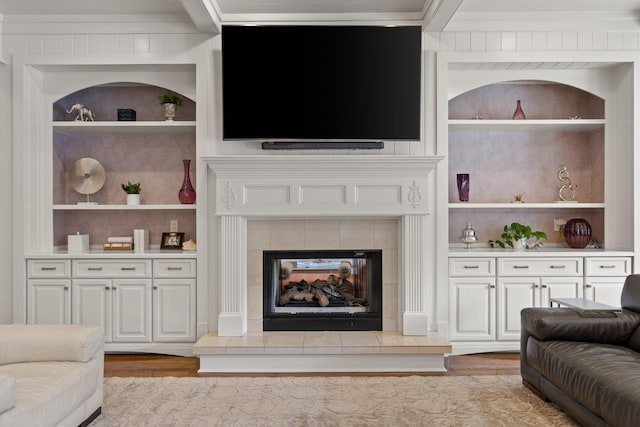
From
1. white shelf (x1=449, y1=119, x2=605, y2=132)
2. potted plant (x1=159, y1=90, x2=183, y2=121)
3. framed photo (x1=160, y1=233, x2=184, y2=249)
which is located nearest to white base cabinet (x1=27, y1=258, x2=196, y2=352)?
framed photo (x1=160, y1=233, x2=184, y2=249)

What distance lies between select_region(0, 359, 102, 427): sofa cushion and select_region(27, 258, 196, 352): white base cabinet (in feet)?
4.78

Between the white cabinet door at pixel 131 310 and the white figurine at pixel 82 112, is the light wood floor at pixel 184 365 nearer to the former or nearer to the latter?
the white cabinet door at pixel 131 310

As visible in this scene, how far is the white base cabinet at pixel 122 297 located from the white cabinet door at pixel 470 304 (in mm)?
2170

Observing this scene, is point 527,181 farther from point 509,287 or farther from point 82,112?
point 82,112

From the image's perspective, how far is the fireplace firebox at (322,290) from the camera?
4.53m

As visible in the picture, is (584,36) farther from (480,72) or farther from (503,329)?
(503,329)

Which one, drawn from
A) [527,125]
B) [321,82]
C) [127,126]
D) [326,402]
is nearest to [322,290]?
[326,402]

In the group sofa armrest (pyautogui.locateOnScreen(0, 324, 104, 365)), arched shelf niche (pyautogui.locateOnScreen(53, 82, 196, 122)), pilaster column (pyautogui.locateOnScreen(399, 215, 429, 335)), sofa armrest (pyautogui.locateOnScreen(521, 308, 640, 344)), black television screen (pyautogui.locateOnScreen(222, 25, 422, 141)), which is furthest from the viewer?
arched shelf niche (pyautogui.locateOnScreen(53, 82, 196, 122))

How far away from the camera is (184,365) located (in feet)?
14.0

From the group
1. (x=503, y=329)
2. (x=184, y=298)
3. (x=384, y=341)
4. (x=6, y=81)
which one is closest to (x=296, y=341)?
(x=384, y=341)

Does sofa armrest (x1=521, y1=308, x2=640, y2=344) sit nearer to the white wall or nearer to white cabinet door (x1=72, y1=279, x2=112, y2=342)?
the white wall

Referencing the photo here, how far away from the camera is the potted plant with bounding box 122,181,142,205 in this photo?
4.77m

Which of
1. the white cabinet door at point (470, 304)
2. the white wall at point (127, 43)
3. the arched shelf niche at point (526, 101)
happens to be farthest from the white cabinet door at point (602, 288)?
the white wall at point (127, 43)

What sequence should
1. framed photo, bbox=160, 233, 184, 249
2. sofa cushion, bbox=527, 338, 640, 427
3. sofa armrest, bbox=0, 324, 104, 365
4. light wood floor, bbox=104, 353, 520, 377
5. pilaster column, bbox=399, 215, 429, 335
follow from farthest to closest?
framed photo, bbox=160, 233, 184, 249 < pilaster column, bbox=399, 215, 429, 335 < light wood floor, bbox=104, 353, 520, 377 < sofa armrest, bbox=0, 324, 104, 365 < sofa cushion, bbox=527, 338, 640, 427
